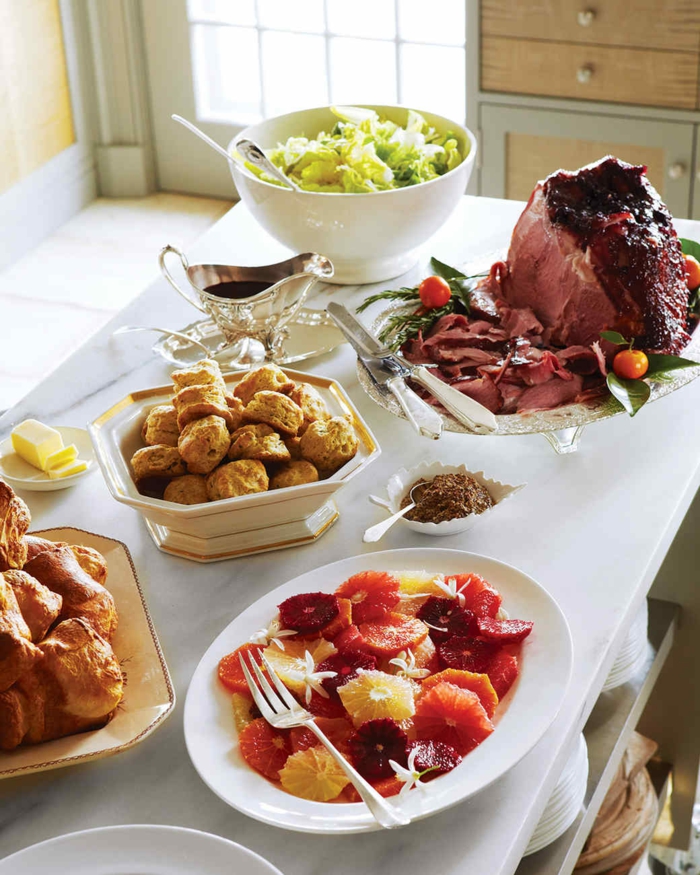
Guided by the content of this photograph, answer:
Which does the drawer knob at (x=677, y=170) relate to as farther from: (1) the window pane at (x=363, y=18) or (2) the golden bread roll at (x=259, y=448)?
(2) the golden bread roll at (x=259, y=448)

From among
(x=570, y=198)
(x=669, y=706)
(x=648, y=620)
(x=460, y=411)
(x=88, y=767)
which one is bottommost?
(x=669, y=706)

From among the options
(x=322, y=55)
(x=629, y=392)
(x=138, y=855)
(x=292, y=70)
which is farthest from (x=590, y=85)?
(x=138, y=855)

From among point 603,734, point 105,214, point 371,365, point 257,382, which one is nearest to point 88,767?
point 257,382

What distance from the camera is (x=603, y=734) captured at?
4.82 feet

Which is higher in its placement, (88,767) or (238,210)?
(238,210)

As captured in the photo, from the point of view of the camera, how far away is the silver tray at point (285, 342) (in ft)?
4.84

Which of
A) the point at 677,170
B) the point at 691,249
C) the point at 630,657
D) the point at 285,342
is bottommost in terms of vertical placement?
the point at 630,657

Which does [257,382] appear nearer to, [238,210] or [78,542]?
[78,542]

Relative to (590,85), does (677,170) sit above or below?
below

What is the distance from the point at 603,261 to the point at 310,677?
26.8 inches

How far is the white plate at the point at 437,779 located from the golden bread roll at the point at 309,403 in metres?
0.17

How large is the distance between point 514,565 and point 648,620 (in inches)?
27.5

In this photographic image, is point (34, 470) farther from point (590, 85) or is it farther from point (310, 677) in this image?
point (590, 85)

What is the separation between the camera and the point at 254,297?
1408 millimetres
